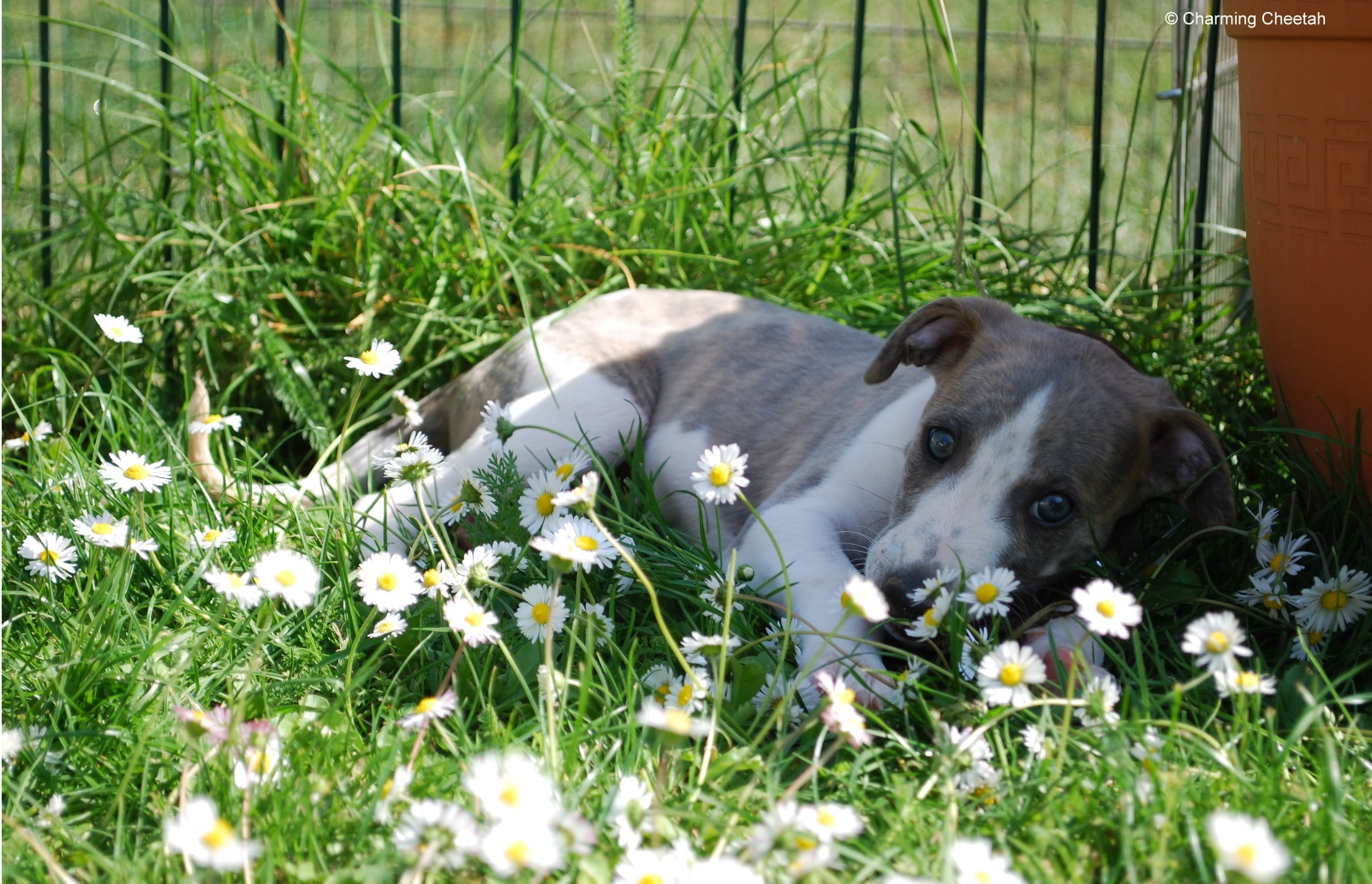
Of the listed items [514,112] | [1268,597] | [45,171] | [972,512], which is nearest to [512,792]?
[972,512]

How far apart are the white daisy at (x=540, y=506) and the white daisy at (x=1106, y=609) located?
1009 millimetres

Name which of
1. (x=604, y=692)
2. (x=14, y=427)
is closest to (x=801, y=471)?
(x=604, y=692)

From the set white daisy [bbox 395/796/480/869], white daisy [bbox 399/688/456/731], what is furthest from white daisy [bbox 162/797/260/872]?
white daisy [bbox 399/688/456/731]

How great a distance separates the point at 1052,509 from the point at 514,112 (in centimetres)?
261

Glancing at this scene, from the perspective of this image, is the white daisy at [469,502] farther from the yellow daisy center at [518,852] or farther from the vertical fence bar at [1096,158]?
the vertical fence bar at [1096,158]

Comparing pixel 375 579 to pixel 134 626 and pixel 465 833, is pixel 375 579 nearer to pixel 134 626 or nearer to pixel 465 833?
pixel 134 626

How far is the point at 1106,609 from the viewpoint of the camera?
2.01 metres

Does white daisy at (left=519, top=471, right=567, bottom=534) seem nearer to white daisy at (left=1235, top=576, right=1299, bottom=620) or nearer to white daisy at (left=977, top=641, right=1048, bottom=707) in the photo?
white daisy at (left=977, top=641, right=1048, bottom=707)

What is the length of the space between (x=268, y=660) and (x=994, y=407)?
1.61 meters

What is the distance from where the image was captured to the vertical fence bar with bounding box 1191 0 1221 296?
168 inches

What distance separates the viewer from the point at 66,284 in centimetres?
413

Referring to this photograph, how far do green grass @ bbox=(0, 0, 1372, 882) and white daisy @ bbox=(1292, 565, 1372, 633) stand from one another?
8 cm

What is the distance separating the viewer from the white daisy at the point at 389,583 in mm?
2242

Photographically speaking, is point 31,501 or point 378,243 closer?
point 31,501
